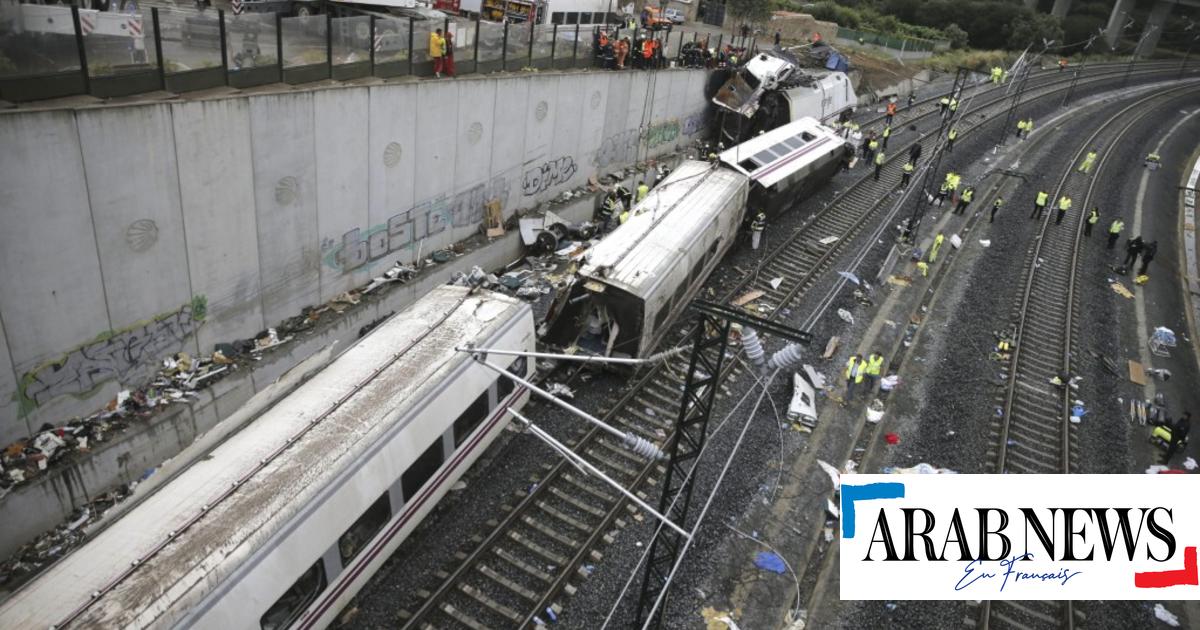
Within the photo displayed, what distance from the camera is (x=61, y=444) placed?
1141 centimetres

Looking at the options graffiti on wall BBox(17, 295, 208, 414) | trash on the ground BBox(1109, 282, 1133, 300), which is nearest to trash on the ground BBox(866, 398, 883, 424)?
trash on the ground BBox(1109, 282, 1133, 300)

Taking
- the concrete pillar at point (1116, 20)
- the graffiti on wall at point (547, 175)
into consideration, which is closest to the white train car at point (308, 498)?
the graffiti on wall at point (547, 175)

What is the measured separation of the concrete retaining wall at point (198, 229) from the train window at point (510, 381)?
204 inches

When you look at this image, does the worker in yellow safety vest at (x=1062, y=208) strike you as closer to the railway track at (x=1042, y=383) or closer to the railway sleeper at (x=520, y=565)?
the railway track at (x=1042, y=383)

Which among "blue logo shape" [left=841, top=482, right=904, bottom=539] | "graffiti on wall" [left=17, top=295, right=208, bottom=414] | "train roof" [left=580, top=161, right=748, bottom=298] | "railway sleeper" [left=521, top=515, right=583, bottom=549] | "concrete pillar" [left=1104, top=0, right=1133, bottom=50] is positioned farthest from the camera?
"concrete pillar" [left=1104, top=0, right=1133, bottom=50]

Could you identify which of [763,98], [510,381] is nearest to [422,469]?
[510,381]

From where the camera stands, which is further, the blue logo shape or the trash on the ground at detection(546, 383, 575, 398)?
the trash on the ground at detection(546, 383, 575, 398)

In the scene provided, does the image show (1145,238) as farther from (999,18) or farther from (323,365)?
(999,18)

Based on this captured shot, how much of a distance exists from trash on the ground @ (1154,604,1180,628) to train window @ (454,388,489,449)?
39.0 feet

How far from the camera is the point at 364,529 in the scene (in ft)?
32.5

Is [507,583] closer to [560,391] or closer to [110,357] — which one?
[560,391]

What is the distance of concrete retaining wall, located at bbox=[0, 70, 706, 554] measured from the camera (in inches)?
420

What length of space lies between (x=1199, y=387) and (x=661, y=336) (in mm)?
14488

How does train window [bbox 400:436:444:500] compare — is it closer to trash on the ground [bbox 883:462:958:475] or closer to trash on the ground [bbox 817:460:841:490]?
trash on the ground [bbox 817:460:841:490]
